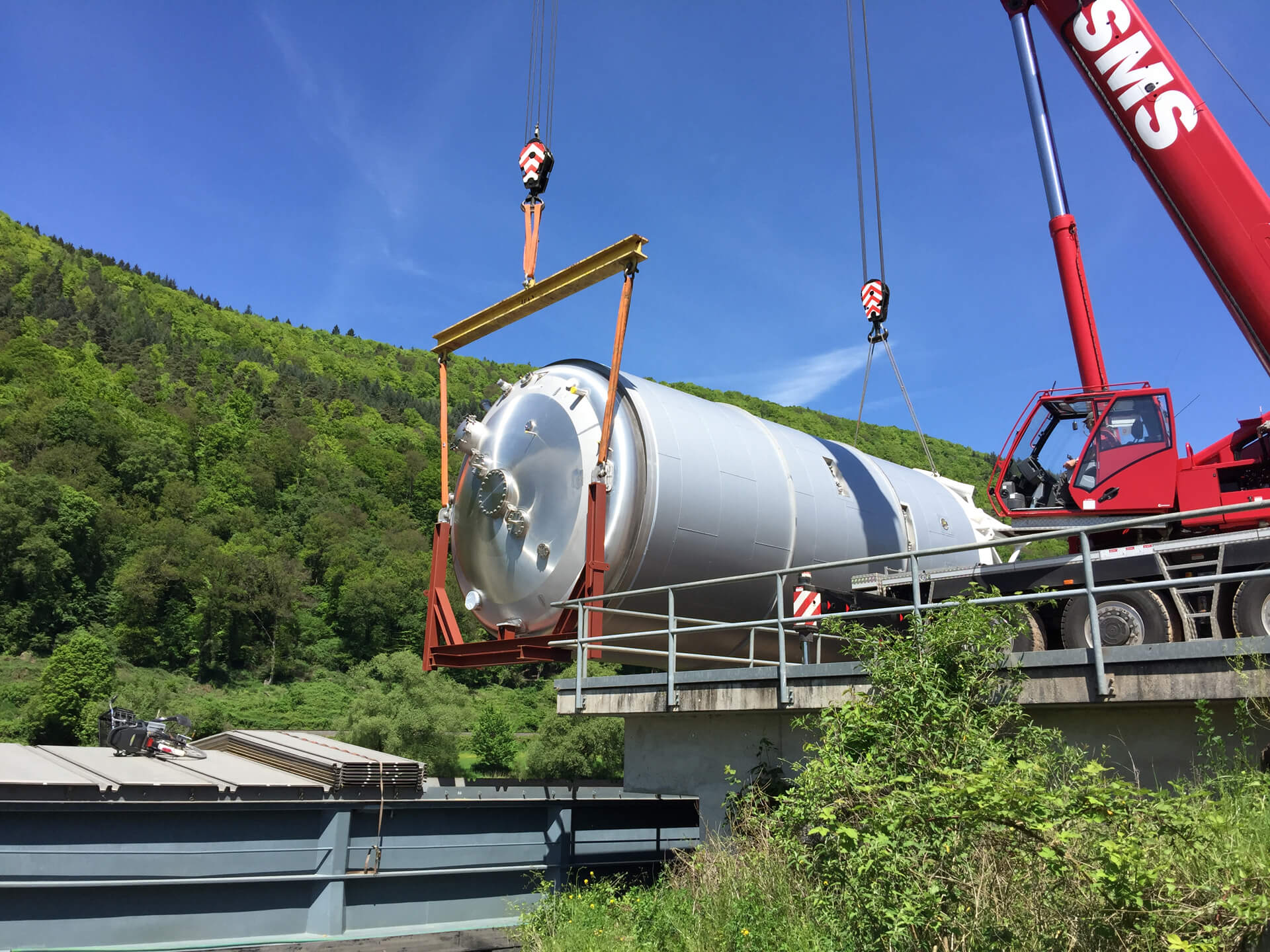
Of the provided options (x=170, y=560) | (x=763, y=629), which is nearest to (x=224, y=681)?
(x=170, y=560)

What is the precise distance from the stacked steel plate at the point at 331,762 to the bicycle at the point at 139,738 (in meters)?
0.62

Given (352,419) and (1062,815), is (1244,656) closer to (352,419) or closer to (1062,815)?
(1062,815)

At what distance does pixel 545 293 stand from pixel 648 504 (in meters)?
3.58

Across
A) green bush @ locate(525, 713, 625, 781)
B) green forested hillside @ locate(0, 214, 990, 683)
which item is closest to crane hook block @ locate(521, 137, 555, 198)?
green bush @ locate(525, 713, 625, 781)

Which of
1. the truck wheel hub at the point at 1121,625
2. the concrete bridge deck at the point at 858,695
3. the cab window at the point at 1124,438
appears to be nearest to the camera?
the concrete bridge deck at the point at 858,695

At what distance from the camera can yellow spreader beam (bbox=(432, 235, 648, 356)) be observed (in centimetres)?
1217

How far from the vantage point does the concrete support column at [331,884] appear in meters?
8.81

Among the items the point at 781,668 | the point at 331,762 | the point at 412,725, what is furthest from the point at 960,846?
the point at 412,725

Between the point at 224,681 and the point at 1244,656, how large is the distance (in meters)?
73.8

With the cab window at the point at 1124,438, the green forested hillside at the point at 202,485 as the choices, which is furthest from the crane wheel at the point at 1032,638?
the green forested hillside at the point at 202,485

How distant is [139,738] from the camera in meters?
10.0

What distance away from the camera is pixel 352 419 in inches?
4788

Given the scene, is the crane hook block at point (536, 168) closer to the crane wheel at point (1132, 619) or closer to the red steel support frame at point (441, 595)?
the red steel support frame at point (441, 595)

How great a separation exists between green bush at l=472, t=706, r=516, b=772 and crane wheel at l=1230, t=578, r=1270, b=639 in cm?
4104
